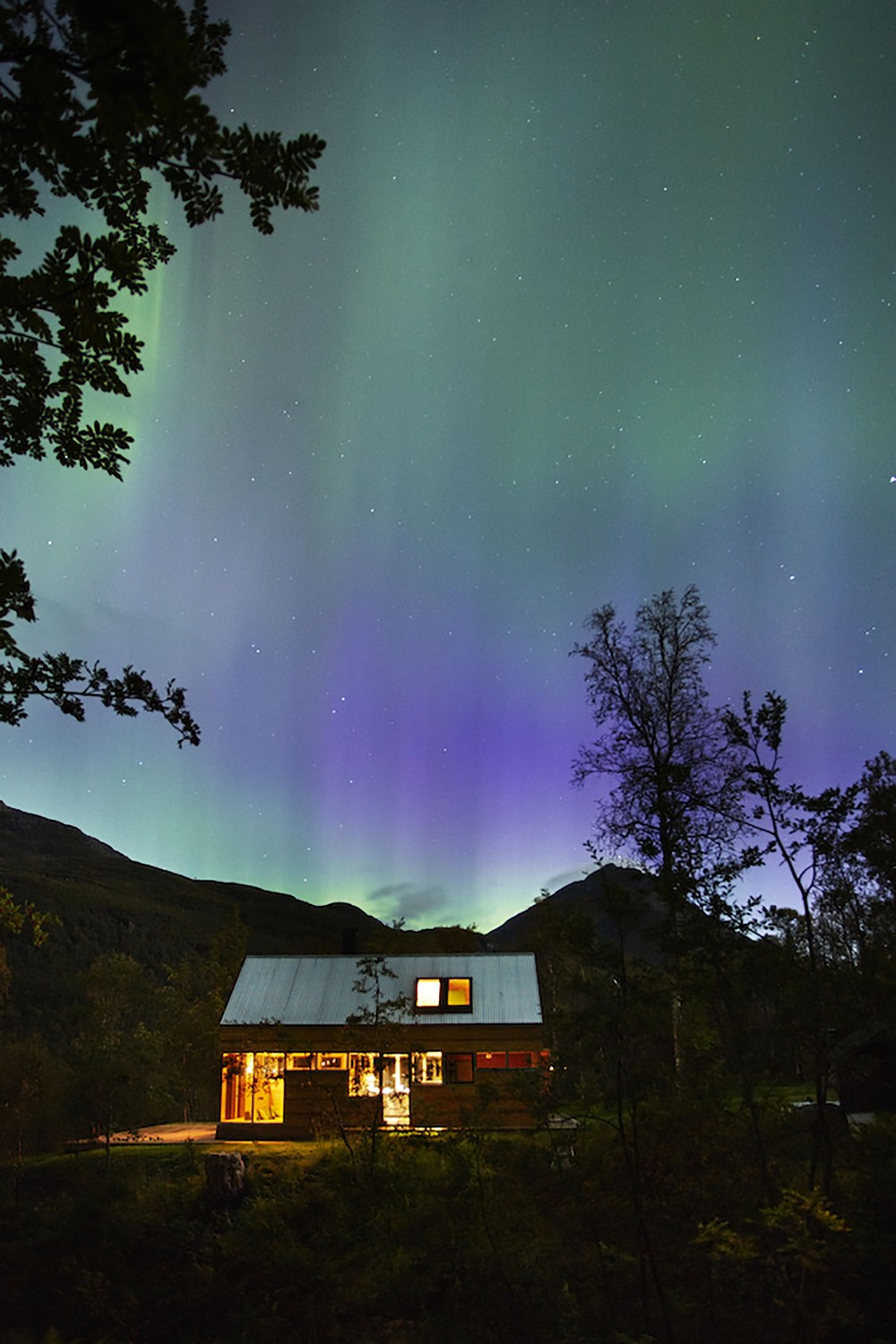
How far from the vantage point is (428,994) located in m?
21.8

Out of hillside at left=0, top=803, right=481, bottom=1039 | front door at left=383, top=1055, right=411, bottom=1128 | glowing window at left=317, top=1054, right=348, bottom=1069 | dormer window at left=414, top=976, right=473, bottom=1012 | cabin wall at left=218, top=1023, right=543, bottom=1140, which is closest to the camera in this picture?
cabin wall at left=218, top=1023, right=543, bottom=1140

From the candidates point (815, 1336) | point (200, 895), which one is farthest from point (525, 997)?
point (200, 895)

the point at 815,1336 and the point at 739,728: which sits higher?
the point at 739,728

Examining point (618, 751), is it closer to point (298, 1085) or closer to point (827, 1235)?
point (827, 1235)

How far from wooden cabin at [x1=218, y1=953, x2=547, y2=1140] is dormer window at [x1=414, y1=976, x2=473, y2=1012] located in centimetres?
2

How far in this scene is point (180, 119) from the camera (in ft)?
8.88

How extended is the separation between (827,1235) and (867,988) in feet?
10.7

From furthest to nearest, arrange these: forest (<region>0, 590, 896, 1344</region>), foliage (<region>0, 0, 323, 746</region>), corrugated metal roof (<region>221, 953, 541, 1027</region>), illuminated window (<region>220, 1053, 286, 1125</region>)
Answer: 1. corrugated metal roof (<region>221, 953, 541, 1027</region>)
2. illuminated window (<region>220, 1053, 286, 1125</region>)
3. forest (<region>0, 590, 896, 1344</region>)
4. foliage (<region>0, 0, 323, 746</region>)

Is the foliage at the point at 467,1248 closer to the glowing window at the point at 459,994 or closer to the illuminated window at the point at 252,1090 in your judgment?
the illuminated window at the point at 252,1090

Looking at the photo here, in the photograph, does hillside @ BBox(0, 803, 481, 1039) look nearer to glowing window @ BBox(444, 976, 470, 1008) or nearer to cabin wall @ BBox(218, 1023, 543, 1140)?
glowing window @ BBox(444, 976, 470, 1008)

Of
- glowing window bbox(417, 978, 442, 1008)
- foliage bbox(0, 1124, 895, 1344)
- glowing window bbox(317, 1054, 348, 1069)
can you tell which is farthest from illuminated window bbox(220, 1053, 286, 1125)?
glowing window bbox(417, 978, 442, 1008)

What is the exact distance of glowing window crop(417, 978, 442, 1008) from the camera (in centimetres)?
2153

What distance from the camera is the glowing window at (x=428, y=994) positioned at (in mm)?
21531

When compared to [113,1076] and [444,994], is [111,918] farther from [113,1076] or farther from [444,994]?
[444,994]
